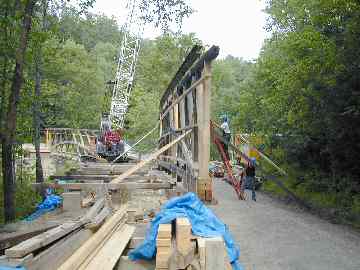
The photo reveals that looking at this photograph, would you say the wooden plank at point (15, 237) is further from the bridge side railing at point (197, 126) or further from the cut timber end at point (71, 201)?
the bridge side railing at point (197, 126)

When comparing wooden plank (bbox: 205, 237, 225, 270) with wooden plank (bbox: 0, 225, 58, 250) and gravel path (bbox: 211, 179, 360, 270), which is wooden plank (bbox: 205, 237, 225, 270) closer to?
gravel path (bbox: 211, 179, 360, 270)

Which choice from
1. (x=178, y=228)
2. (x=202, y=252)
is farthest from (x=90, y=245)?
(x=202, y=252)

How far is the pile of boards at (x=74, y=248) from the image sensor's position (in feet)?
15.6

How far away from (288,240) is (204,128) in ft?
9.92

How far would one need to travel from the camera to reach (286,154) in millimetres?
17750

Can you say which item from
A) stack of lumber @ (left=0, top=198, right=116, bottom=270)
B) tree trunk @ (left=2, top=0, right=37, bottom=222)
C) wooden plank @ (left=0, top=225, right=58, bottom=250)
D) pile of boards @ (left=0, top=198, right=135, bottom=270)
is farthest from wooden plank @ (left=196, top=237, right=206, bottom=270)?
tree trunk @ (left=2, top=0, right=37, bottom=222)

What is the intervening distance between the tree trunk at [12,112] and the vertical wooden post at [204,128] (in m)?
3.93

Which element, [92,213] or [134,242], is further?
[92,213]

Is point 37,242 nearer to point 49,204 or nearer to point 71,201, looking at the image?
point 71,201

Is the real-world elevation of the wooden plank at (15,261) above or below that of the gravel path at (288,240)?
above

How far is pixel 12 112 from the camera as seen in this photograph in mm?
10484

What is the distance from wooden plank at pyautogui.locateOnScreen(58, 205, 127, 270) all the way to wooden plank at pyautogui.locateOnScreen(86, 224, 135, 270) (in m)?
0.08

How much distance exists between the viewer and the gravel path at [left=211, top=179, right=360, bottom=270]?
675 cm

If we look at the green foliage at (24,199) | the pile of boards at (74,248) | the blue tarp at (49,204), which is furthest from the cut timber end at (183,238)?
the green foliage at (24,199)
